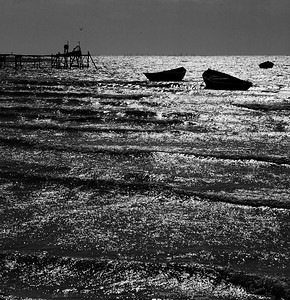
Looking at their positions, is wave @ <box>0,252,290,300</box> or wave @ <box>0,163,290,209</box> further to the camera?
wave @ <box>0,163,290,209</box>

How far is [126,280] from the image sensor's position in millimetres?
6129

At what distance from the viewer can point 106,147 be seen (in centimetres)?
1611

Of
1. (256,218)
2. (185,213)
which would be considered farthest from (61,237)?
(256,218)

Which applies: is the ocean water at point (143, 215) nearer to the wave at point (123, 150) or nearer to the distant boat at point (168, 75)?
the wave at point (123, 150)

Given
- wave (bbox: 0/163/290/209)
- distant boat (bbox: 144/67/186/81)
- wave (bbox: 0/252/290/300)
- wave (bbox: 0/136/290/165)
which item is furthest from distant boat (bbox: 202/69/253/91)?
wave (bbox: 0/252/290/300)

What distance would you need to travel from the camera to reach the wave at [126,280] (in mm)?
5742

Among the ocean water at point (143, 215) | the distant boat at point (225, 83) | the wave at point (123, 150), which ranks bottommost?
the ocean water at point (143, 215)

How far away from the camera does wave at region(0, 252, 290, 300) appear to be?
5.74 metres

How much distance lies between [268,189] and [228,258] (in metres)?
4.56

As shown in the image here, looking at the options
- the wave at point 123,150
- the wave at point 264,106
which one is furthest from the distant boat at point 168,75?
the wave at point 123,150

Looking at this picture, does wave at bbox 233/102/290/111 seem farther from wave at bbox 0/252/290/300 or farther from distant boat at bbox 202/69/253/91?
wave at bbox 0/252/290/300

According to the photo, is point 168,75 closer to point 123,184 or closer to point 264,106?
point 264,106

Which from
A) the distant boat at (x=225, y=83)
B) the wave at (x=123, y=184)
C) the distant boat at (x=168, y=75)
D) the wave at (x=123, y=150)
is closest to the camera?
the wave at (x=123, y=184)

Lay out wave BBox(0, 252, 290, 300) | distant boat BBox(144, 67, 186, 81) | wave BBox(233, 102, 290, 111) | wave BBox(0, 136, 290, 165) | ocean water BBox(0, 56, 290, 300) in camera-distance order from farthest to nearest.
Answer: distant boat BBox(144, 67, 186, 81), wave BBox(233, 102, 290, 111), wave BBox(0, 136, 290, 165), ocean water BBox(0, 56, 290, 300), wave BBox(0, 252, 290, 300)
